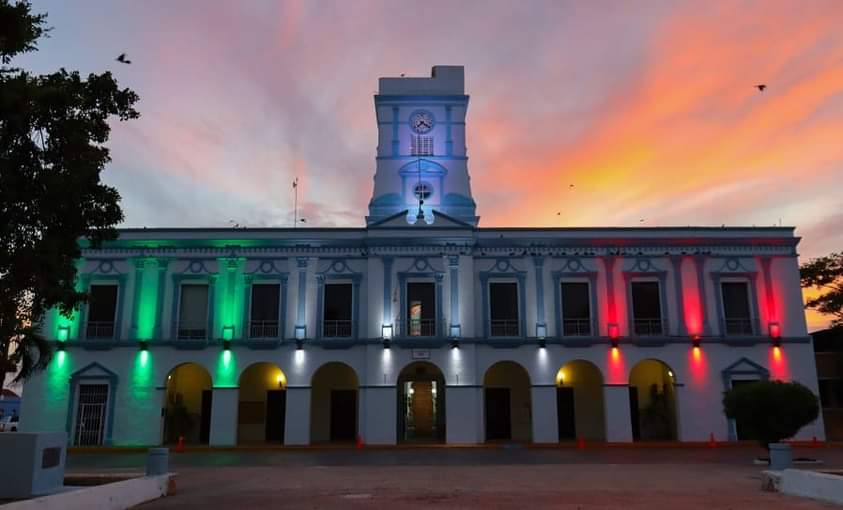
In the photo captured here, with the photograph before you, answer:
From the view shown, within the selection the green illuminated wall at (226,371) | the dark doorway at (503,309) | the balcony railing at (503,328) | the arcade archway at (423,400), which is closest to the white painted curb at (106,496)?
the green illuminated wall at (226,371)

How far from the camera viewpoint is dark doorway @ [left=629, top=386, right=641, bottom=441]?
29.1m

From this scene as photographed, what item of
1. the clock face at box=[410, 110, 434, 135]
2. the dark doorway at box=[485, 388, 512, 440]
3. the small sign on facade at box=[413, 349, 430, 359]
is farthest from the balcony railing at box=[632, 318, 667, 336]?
the clock face at box=[410, 110, 434, 135]

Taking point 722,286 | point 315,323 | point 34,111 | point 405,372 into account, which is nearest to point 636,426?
point 722,286

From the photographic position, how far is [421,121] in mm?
32562

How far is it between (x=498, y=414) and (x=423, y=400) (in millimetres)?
3301

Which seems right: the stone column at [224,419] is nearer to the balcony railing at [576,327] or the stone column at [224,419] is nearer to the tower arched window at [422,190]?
the tower arched window at [422,190]

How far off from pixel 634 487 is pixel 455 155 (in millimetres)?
20172

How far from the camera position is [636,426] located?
29297mm

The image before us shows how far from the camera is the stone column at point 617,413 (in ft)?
89.0

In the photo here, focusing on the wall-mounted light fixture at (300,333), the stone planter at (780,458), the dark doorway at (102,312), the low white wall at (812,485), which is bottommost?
the low white wall at (812,485)

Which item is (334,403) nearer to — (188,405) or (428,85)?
(188,405)

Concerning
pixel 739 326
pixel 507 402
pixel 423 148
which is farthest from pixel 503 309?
pixel 739 326

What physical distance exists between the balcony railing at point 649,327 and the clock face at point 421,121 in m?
12.7

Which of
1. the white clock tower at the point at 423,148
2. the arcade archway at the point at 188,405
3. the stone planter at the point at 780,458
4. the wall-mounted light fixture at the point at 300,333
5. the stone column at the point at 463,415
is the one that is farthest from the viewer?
the white clock tower at the point at 423,148
